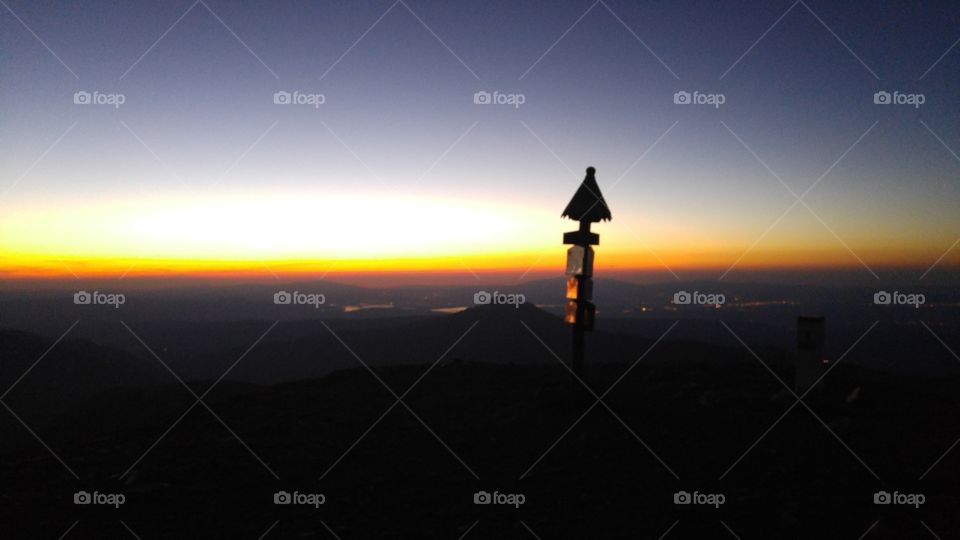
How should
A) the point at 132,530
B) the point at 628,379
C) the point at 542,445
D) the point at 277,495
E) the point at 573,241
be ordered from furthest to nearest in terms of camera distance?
the point at 628,379, the point at 573,241, the point at 542,445, the point at 277,495, the point at 132,530

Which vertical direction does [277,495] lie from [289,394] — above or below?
below

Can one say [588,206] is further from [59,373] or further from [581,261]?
[59,373]

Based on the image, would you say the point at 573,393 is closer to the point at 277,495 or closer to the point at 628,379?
the point at 628,379

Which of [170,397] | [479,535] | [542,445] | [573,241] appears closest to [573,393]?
[542,445]

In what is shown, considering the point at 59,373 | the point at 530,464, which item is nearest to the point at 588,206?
the point at 530,464

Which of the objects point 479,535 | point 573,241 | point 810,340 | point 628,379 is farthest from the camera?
point 628,379

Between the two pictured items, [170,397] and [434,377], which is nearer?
[434,377]

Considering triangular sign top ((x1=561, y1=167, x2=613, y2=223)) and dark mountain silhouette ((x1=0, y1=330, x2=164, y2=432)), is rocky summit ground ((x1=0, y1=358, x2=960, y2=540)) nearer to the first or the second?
triangular sign top ((x1=561, y1=167, x2=613, y2=223))

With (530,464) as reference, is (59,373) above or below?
above
